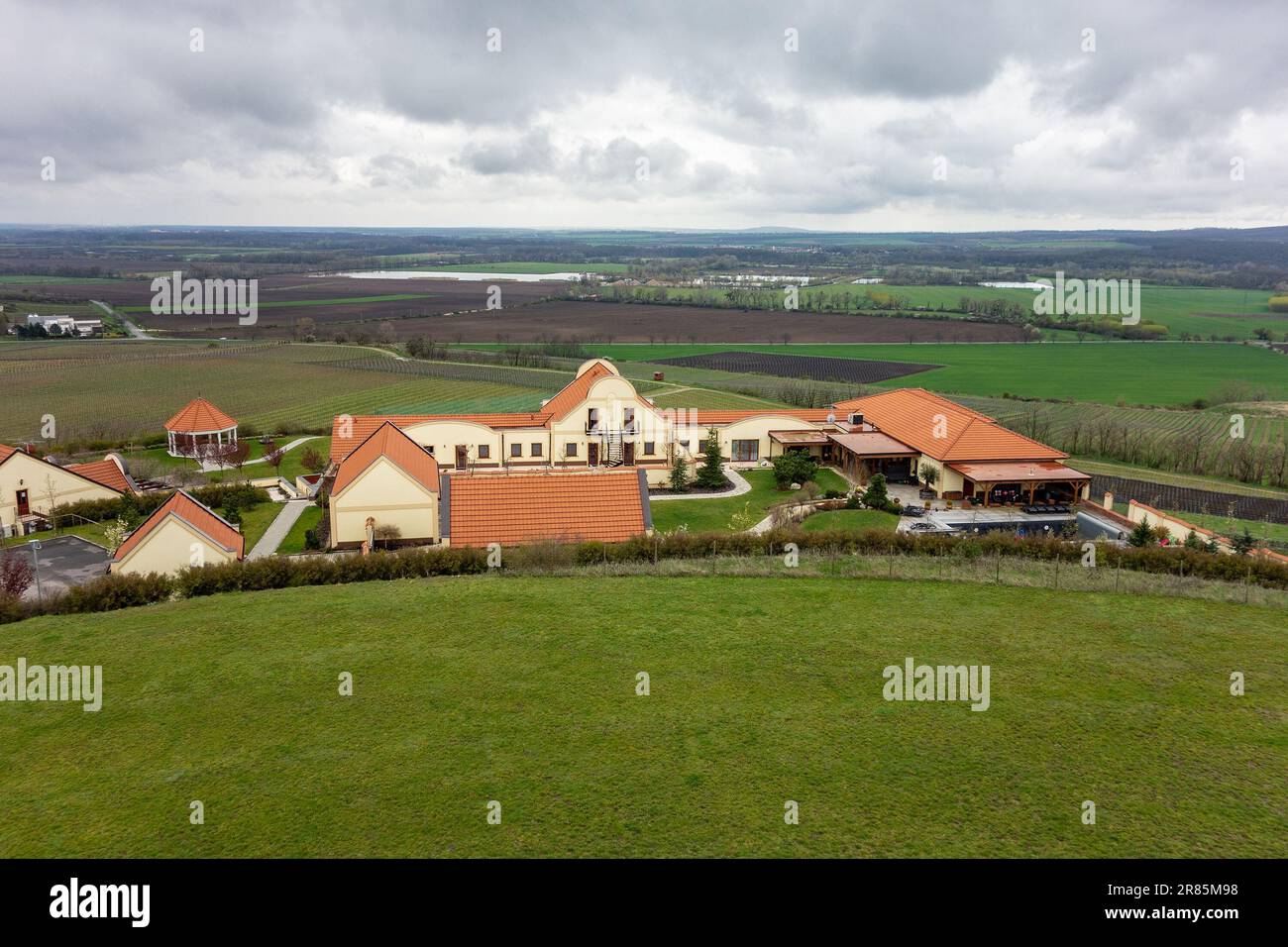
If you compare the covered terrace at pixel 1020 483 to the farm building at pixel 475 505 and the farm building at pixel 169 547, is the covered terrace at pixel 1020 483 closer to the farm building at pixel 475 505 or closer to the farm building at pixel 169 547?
the farm building at pixel 475 505

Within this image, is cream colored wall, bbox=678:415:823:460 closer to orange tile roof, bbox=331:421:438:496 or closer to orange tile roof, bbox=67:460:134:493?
orange tile roof, bbox=331:421:438:496

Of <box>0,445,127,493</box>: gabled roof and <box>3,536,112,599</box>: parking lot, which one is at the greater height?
<box>0,445,127,493</box>: gabled roof

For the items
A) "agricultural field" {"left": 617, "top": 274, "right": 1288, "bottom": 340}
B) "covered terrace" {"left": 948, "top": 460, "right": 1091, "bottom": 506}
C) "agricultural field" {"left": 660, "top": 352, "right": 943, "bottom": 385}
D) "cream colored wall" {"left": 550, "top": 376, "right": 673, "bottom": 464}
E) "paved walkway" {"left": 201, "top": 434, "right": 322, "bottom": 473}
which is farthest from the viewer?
"agricultural field" {"left": 617, "top": 274, "right": 1288, "bottom": 340}

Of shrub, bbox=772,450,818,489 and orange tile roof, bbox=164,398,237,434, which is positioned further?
orange tile roof, bbox=164,398,237,434

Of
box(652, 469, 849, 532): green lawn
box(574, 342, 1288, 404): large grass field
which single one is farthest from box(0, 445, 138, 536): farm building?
box(574, 342, 1288, 404): large grass field

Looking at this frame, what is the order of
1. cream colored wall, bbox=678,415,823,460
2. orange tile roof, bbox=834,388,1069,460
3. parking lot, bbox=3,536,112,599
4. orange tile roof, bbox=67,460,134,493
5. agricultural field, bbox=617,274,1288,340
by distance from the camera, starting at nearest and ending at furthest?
parking lot, bbox=3,536,112,599
orange tile roof, bbox=67,460,134,493
orange tile roof, bbox=834,388,1069,460
cream colored wall, bbox=678,415,823,460
agricultural field, bbox=617,274,1288,340

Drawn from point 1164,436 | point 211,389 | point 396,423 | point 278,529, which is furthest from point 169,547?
point 1164,436
